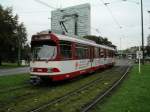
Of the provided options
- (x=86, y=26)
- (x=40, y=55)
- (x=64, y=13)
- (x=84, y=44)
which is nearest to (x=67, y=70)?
(x=40, y=55)

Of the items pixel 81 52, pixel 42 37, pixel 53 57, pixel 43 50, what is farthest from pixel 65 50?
pixel 81 52

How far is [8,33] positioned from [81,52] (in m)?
31.9

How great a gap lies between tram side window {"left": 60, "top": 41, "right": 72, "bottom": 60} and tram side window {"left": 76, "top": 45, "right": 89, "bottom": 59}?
155cm

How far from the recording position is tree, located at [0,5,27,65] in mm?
46375

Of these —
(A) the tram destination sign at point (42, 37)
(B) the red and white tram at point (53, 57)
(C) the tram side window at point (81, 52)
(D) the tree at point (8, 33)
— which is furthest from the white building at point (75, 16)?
(D) the tree at point (8, 33)

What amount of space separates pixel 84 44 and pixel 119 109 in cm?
1136

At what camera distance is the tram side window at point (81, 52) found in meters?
18.0

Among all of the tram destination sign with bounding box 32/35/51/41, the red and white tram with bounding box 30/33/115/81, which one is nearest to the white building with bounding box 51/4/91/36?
the red and white tram with bounding box 30/33/115/81

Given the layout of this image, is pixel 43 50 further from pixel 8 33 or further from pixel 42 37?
pixel 8 33

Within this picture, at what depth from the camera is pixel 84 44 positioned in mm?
20000

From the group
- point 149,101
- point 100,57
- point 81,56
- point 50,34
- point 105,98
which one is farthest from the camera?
point 100,57

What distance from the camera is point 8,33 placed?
1889 inches

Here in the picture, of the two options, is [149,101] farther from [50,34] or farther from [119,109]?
[50,34]

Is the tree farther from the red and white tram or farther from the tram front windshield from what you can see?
the tram front windshield
